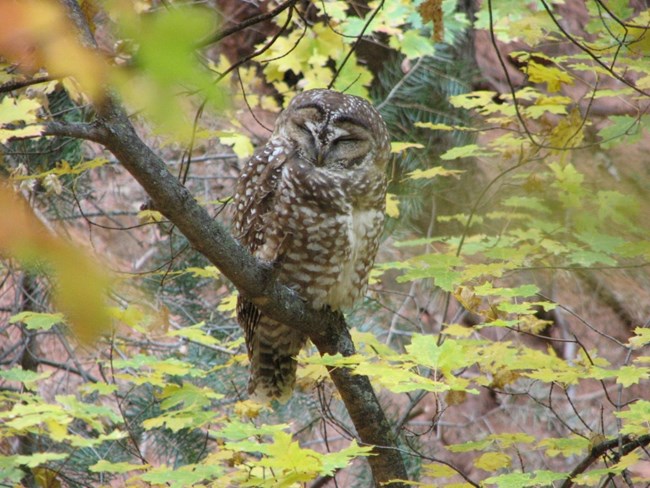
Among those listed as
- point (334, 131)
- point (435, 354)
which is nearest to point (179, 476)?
point (435, 354)

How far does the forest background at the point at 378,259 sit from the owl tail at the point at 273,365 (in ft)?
0.47

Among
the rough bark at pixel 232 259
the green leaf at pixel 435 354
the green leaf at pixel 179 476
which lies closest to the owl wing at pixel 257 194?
the rough bark at pixel 232 259

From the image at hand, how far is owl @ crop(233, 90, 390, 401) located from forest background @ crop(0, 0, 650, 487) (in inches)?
5.5

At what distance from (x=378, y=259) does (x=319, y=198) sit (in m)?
3.00

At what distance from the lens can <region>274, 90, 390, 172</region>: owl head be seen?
9.56 ft

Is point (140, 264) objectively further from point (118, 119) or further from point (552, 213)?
point (118, 119)

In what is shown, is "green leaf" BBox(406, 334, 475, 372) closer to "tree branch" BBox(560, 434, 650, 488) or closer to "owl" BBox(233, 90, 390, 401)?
"tree branch" BBox(560, 434, 650, 488)

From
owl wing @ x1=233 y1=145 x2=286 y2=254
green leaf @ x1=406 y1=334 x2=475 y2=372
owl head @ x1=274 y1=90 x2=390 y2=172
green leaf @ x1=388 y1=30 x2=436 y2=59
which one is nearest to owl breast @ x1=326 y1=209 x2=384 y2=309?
owl head @ x1=274 y1=90 x2=390 y2=172

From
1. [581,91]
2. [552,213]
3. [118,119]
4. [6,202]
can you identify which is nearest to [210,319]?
[552,213]

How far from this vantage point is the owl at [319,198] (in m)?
2.93

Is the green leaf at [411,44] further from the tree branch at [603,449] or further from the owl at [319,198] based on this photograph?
the tree branch at [603,449]

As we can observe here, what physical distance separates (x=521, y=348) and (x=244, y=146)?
1568mm

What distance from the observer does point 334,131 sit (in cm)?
291

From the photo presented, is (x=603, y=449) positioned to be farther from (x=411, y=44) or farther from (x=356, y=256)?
(x=411, y=44)
